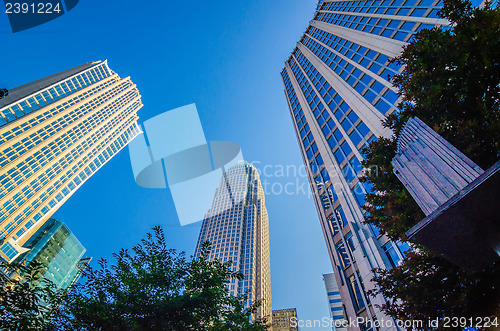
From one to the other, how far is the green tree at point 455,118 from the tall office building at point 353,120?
5919mm

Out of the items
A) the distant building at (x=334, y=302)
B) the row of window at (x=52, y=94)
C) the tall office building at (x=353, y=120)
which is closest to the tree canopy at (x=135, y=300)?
the tall office building at (x=353, y=120)

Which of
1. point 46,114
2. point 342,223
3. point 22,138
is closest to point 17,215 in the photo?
point 22,138

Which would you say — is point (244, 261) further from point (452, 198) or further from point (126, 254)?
point (452, 198)

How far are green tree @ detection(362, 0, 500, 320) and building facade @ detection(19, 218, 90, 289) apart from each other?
272 feet

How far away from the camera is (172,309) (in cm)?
873

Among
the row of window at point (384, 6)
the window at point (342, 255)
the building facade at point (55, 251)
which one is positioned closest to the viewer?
the window at point (342, 255)

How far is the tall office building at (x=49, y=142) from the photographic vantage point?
203ft

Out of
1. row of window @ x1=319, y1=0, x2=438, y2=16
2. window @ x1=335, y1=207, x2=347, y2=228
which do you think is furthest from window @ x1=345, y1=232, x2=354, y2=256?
row of window @ x1=319, y1=0, x2=438, y2=16

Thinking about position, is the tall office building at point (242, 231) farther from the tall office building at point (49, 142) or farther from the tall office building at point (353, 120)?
the tall office building at point (353, 120)

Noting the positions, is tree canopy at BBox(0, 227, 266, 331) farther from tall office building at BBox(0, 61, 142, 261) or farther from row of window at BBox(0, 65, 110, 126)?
row of window at BBox(0, 65, 110, 126)

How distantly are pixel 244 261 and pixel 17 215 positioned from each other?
76437 mm

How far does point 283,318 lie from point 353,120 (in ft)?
446

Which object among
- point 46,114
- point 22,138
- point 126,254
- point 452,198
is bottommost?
point 452,198

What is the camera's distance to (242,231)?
111 metres
